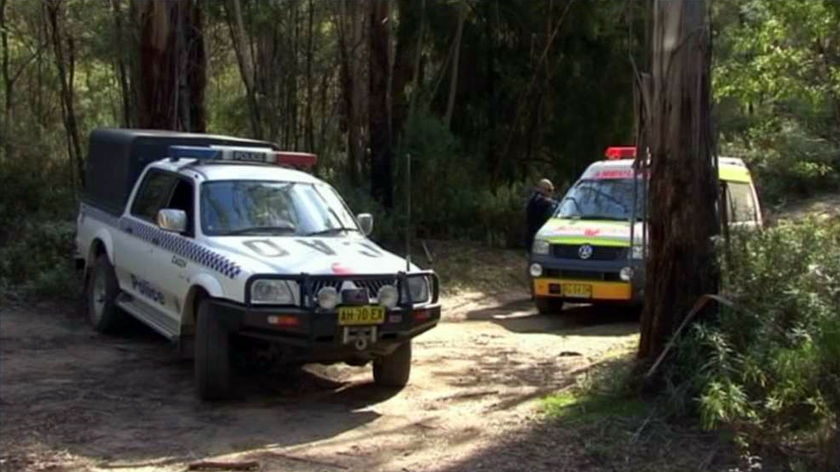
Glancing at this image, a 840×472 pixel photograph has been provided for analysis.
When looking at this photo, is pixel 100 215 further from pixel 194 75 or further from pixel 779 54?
pixel 779 54

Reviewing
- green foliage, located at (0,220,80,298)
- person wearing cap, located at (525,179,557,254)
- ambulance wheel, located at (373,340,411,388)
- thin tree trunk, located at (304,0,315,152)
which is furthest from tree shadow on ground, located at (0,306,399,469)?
thin tree trunk, located at (304,0,315,152)

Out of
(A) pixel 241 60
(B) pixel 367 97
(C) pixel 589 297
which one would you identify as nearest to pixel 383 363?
(C) pixel 589 297

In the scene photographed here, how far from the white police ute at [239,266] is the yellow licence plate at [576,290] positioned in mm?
3978

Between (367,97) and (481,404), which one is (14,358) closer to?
(481,404)

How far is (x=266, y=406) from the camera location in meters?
9.15

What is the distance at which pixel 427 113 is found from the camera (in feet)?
71.6

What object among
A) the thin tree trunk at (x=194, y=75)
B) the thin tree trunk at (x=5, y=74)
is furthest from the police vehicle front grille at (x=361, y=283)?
the thin tree trunk at (x=5, y=74)

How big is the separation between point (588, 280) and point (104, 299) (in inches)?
223

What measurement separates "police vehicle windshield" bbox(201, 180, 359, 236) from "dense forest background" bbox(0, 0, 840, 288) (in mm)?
6277

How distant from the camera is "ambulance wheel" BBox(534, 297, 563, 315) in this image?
48.5 feet

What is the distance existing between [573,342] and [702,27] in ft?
15.0

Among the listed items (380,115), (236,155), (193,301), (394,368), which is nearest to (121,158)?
(236,155)

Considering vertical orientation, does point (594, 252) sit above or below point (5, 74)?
below

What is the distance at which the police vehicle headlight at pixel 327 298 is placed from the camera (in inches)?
340
